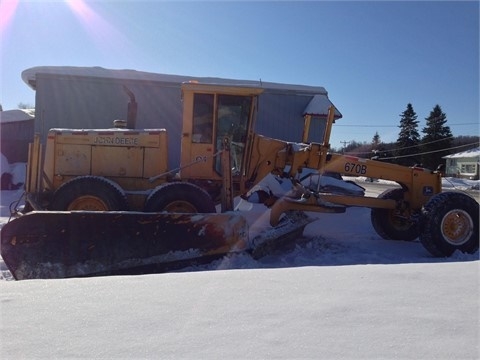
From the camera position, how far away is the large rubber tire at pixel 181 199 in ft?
22.9

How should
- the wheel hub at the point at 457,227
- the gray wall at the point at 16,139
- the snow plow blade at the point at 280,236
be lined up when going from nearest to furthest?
the snow plow blade at the point at 280,236
the wheel hub at the point at 457,227
the gray wall at the point at 16,139

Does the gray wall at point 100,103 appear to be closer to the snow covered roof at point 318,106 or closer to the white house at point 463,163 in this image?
the snow covered roof at point 318,106

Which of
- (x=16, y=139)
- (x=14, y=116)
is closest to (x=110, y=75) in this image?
(x=16, y=139)

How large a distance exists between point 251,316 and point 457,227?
5863mm

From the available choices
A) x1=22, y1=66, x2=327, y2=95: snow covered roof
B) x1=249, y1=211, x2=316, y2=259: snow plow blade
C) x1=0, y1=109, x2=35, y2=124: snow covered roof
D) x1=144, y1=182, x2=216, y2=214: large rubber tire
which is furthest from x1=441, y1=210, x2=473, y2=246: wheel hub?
x1=0, y1=109, x2=35, y2=124: snow covered roof

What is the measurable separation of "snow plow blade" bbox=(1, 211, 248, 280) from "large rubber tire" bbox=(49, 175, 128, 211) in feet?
4.44

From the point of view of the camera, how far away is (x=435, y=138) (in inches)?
2176

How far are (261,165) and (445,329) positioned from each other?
5.39 m

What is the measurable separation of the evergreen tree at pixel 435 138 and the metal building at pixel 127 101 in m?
40.6

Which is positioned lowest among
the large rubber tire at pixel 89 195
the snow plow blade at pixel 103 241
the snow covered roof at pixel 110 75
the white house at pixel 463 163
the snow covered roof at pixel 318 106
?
the snow plow blade at pixel 103 241

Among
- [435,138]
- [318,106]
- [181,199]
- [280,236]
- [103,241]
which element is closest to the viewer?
[103,241]

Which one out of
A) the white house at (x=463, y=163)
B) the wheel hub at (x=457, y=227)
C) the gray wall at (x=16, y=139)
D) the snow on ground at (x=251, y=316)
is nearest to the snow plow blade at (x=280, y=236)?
the snow on ground at (x=251, y=316)

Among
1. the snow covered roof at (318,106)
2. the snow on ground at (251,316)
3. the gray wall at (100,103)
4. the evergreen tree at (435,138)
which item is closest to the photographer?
the snow on ground at (251,316)

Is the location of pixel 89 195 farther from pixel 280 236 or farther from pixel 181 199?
pixel 280 236
